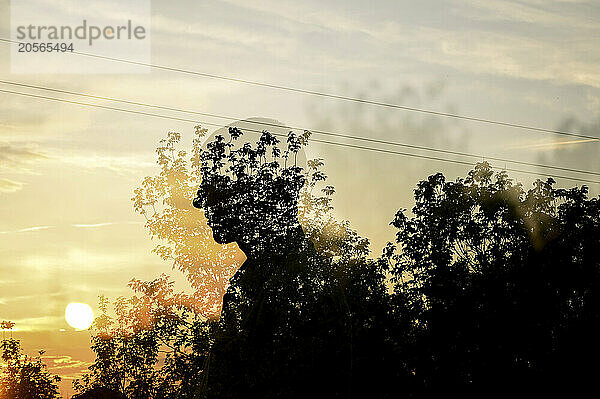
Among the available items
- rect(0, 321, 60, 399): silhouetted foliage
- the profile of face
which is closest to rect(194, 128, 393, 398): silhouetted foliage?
the profile of face

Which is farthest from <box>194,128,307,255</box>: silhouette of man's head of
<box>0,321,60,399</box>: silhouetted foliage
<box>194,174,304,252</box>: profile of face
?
<box>0,321,60,399</box>: silhouetted foliage

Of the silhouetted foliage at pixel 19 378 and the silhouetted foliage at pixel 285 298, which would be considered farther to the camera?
the silhouetted foliage at pixel 19 378

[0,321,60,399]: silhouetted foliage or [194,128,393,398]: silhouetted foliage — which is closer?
[194,128,393,398]: silhouetted foliage

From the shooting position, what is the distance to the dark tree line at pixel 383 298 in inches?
1062

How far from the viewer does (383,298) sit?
30891 mm

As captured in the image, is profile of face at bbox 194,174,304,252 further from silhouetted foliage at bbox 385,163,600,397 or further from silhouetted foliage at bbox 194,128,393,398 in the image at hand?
silhouetted foliage at bbox 385,163,600,397

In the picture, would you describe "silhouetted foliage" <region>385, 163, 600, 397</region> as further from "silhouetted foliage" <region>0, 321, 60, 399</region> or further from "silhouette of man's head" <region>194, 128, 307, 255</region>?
"silhouetted foliage" <region>0, 321, 60, 399</region>

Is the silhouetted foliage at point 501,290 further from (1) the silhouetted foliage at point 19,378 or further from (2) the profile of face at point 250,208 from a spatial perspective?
(1) the silhouetted foliage at point 19,378

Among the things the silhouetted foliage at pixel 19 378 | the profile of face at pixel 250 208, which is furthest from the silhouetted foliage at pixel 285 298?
the silhouetted foliage at pixel 19 378

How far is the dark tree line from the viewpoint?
26969mm

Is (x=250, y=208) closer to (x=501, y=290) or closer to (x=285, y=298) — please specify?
(x=285, y=298)

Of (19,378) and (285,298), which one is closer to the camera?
(285,298)

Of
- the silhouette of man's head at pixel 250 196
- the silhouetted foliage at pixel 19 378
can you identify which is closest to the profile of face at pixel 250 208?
the silhouette of man's head at pixel 250 196

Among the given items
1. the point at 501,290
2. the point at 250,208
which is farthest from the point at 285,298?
the point at 501,290
